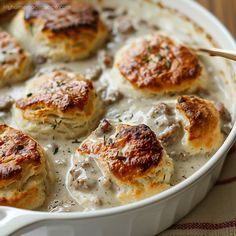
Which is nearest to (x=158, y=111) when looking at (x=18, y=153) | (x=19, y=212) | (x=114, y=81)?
(x=114, y=81)

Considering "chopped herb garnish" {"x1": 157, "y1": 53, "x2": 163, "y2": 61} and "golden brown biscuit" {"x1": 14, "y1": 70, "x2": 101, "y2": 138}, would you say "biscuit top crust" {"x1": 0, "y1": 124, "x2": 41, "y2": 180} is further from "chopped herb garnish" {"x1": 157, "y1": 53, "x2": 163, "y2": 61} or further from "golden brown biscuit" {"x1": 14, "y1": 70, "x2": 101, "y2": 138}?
"chopped herb garnish" {"x1": 157, "y1": 53, "x2": 163, "y2": 61}

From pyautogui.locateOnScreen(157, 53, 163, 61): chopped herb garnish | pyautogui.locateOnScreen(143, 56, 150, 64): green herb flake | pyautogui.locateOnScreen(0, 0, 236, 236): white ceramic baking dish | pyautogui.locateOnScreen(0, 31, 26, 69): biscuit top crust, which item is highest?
pyautogui.locateOnScreen(157, 53, 163, 61): chopped herb garnish

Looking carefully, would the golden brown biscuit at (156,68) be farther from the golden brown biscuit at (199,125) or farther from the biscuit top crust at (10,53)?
the biscuit top crust at (10,53)

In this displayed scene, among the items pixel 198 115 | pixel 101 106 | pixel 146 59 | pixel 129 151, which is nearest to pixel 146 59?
pixel 146 59

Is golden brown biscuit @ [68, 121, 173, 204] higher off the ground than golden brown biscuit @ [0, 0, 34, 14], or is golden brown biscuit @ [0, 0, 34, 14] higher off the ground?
golden brown biscuit @ [0, 0, 34, 14]

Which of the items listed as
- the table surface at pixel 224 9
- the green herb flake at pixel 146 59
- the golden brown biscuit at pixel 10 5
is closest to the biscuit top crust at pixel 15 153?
the green herb flake at pixel 146 59

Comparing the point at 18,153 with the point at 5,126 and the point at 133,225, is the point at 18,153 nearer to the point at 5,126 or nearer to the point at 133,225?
the point at 5,126

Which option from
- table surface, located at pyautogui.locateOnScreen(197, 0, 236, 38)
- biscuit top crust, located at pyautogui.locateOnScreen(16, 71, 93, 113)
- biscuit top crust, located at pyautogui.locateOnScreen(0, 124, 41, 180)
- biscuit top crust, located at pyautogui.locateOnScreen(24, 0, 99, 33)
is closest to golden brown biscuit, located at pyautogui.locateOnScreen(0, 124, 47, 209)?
biscuit top crust, located at pyautogui.locateOnScreen(0, 124, 41, 180)
